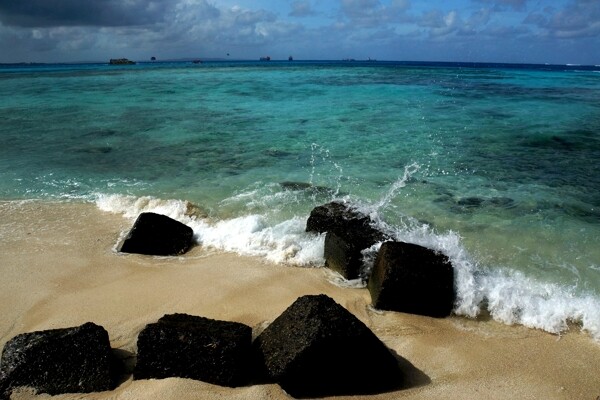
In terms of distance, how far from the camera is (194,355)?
11.4 ft

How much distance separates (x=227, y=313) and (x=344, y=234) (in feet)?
5.74

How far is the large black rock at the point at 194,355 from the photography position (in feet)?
11.4

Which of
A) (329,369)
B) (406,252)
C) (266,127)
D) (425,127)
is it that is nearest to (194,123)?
(266,127)

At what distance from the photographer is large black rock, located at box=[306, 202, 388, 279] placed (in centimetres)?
531

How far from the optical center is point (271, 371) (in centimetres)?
344

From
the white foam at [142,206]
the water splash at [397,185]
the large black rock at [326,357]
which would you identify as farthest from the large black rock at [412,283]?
the white foam at [142,206]

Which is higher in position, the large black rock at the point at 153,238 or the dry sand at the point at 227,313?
the large black rock at the point at 153,238

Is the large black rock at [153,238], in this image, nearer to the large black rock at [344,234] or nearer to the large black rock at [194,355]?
the large black rock at [344,234]

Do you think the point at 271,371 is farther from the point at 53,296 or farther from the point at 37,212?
the point at 37,212

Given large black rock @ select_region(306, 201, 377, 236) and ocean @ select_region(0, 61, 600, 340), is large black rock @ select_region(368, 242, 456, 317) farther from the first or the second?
large black rock @ select_region(306, 201, 377, 236)

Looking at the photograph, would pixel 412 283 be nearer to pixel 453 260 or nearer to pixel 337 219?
pixel 453 260

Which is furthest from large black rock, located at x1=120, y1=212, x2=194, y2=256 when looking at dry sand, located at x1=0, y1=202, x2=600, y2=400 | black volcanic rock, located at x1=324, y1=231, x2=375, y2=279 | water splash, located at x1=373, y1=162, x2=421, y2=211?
water splash, located at x1=373, y1=162, x2=421, y2=211

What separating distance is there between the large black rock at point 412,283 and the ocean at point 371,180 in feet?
1.02

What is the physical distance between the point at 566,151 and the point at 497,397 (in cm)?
1021
